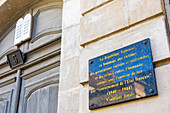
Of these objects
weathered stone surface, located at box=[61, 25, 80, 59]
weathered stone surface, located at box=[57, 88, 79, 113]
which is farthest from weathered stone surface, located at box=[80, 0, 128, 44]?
weathered stone surface, located at box=[57, 88, 79, 113]

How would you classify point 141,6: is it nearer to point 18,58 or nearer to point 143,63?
point 143,63

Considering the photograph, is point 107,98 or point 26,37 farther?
point 26,37

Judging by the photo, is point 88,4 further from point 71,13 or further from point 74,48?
point 74,48

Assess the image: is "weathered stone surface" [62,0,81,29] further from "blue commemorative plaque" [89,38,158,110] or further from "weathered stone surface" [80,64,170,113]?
"weathered stone surface" [80,64,170,113]

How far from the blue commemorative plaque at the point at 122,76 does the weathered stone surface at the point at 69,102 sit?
294 millimetres

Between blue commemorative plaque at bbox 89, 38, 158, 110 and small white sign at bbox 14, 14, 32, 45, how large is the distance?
209 centimetres

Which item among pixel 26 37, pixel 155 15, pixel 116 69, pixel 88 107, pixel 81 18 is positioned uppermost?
pixel 26 37

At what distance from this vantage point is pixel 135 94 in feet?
6.88

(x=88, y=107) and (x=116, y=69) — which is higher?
(x=116, y=69)

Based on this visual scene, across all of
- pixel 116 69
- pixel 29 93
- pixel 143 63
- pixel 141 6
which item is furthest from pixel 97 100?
pixel 29 93

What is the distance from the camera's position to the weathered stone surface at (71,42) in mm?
2949

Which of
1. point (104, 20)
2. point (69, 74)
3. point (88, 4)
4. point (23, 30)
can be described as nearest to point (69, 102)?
point (69, 74)

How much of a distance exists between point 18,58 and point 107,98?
90.3 inches

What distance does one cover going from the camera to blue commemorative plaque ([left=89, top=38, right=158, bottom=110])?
2.09 metres
